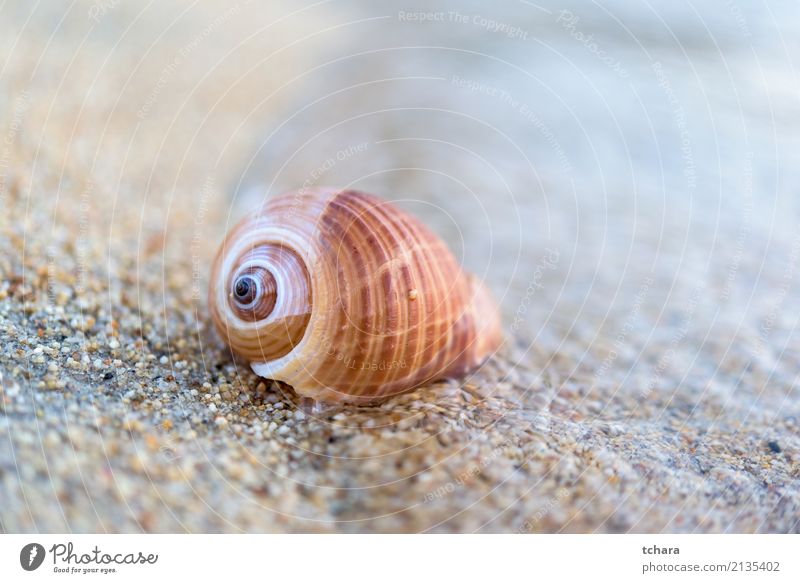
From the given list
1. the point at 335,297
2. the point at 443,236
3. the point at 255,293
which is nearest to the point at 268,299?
the point at 255,293

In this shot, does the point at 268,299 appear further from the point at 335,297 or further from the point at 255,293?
the point at 335,297

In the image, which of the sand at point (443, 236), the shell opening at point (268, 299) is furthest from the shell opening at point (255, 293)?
the sand at point (443, 236)

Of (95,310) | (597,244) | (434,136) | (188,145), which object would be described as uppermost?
(434,136)

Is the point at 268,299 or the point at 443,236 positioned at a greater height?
the point at 443,236

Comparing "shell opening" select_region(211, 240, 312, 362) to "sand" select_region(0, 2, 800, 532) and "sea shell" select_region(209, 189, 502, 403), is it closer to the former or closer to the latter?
"sea shell" select_region(209, 189, 502, 403)

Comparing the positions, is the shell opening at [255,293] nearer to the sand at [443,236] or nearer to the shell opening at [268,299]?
the shell opening at [268,299]
